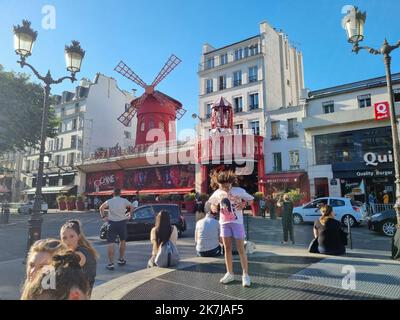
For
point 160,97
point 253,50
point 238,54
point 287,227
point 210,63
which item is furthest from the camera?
point 160,97

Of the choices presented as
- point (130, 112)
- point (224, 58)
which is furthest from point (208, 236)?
point (130, 112)

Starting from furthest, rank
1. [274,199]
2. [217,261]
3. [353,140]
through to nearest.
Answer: [353,140] < [274,199] < [217,261]

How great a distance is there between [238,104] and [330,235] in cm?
2053

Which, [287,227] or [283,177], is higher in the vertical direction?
[283,177]

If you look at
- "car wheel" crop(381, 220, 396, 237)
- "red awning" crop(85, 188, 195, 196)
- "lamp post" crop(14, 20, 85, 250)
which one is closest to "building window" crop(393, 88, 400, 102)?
"car wheel" crop(381, 220, 396, 237)

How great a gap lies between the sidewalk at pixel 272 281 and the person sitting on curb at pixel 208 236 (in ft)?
1.56

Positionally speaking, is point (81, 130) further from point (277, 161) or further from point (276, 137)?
point (277, 161)

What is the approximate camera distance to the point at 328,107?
2131 centimetres

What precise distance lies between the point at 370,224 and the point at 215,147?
43.0 ft

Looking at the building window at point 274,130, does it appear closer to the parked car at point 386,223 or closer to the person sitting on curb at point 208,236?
the parked car at point 386,223

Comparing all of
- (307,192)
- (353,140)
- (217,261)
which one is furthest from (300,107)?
(217,261)

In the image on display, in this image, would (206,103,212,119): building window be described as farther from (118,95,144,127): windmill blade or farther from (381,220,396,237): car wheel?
(381,220,396,237): car wheel
